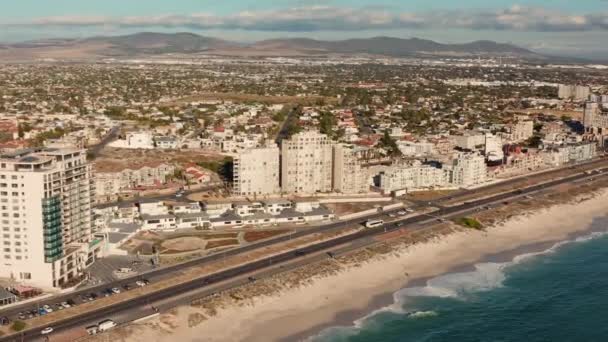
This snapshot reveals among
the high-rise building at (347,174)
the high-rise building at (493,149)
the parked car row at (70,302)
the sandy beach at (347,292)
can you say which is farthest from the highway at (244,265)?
the high-rise building at (493,149)

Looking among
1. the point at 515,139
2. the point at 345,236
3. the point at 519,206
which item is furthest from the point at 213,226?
the point at 515,139

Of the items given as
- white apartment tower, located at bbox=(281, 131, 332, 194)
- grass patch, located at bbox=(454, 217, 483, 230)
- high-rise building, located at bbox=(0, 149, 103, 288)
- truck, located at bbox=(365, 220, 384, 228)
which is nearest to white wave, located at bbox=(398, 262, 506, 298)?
grass patch, located at bbox=(454, 217, 483, 230)

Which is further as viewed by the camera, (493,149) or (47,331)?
(493,149)

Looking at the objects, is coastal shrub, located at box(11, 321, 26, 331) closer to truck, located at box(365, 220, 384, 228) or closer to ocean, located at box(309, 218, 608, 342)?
ocean, located at box(309, 218, 608, 342)

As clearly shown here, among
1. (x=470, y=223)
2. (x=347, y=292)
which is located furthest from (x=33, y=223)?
(x=470, y=223)

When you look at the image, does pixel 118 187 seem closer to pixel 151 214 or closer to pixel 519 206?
pixel 151 214

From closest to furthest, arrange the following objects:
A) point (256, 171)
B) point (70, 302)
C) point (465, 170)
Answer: point (70, 302) → point (256, 171) → point (465, 170)

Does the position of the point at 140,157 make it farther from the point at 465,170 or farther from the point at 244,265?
the point at 244,265
